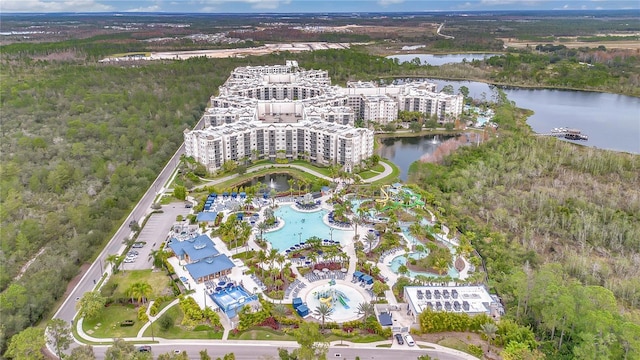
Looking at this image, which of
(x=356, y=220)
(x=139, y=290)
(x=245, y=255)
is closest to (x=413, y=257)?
(x=356, y=220)

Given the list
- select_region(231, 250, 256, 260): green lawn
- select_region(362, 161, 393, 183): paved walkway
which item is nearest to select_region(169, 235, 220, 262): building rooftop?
select_region(231, 250, 256, 260): green lawn

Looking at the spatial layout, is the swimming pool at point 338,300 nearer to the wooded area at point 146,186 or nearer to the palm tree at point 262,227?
the palm tree at point 262,227

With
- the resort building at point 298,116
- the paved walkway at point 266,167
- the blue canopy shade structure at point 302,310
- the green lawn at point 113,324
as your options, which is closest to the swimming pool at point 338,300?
the blue canopy shade structure at point 302,310

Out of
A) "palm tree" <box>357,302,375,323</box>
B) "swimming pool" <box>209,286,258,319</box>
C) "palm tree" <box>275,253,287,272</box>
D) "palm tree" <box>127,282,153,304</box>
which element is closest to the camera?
"palm tree" <box>357,302,375,323</box>

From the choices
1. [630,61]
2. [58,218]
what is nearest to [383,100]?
[58,218]

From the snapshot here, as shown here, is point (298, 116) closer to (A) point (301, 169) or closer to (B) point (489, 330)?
(A) point (301, 169)

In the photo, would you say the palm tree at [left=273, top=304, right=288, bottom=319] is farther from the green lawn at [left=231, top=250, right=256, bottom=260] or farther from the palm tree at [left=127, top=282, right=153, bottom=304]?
the palm tree at [left=127, top=282, right=153, bottom=304]

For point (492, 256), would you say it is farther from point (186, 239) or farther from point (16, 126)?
point (16, 126)
